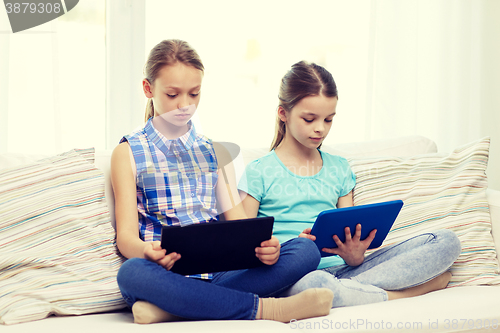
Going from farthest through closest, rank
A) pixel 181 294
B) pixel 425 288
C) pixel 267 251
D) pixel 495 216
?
pixel 495 216
pixel 425 288
pixel 267 251
pixel 181 294

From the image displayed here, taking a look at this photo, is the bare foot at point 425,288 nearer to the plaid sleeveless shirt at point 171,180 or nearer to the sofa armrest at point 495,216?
the sofa armrest at point 495,216

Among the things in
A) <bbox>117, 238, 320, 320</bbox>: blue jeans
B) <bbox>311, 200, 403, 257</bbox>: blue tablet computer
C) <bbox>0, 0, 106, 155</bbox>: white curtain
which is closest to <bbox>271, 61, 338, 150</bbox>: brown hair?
<bbox>311, 200, 403, 257</bbox>: blue tablet computer

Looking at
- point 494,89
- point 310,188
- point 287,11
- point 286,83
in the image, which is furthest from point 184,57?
point 494,89

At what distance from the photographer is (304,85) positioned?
1.36 m

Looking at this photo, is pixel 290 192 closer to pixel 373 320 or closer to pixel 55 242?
pixel 373 320

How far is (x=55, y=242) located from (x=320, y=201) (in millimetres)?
737

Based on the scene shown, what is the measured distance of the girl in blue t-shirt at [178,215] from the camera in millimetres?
915

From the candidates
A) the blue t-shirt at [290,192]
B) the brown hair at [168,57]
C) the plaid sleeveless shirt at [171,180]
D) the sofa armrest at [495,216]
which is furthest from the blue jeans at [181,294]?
the sofa armrest at [495,216]

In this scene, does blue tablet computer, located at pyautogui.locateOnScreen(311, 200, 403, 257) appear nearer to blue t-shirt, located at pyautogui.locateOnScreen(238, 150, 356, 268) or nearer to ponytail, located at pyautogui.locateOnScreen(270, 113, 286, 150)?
blue t-shirt, located at pyautogui.locateOnScreen(238, 150, 356, 268)

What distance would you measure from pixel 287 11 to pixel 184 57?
3.55 feet

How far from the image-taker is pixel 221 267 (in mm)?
1023

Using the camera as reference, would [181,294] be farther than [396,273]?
No

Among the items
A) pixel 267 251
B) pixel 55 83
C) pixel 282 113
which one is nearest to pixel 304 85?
pixel 282 113

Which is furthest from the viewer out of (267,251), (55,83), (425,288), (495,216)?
(55,83)
